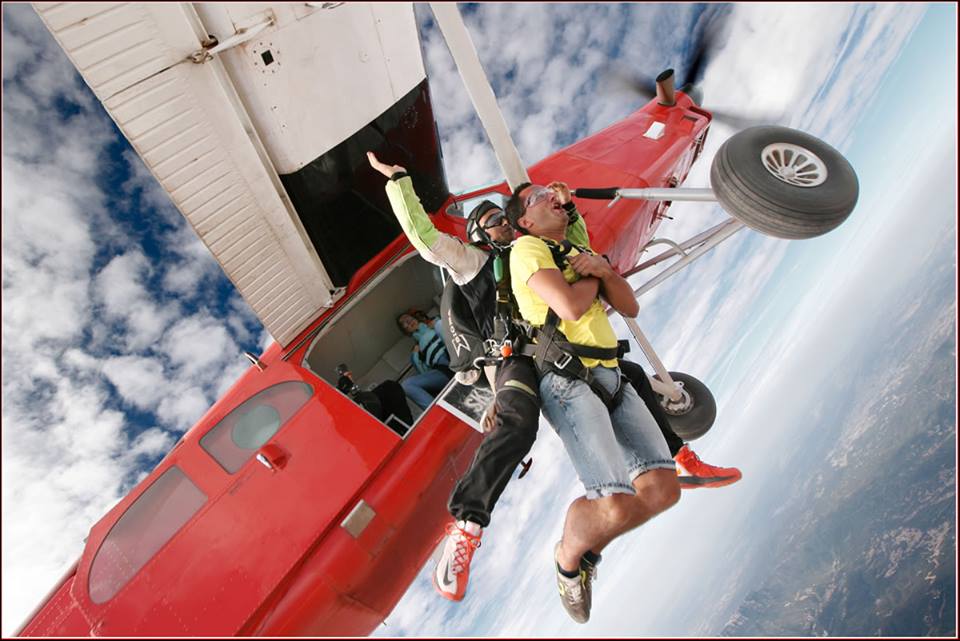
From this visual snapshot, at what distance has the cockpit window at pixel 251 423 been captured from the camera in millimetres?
3555

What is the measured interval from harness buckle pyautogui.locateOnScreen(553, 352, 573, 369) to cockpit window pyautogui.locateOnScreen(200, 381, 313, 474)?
2374 millimetres

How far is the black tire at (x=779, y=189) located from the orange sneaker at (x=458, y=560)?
2829mm

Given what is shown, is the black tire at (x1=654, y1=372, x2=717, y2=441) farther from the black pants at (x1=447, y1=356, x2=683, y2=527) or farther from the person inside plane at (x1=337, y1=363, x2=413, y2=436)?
the person inside plane at (x1=337, y1=363, x2=413, y2=436)

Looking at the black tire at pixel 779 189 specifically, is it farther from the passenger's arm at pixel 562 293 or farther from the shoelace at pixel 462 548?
the shoelace at pixel 462 548

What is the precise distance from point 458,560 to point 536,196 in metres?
2.45

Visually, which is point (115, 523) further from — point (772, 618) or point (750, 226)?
point (772, 618)

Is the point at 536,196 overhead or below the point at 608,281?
overhead

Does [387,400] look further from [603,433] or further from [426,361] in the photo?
[603,433]

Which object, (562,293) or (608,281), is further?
(608,281)

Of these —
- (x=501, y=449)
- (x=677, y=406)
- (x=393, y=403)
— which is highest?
(x=501, y=449)

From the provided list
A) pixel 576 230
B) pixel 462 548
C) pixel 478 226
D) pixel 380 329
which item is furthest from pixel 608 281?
pixel 380 329

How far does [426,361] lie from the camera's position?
5148mm

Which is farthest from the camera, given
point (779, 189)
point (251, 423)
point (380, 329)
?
point (380, 329)

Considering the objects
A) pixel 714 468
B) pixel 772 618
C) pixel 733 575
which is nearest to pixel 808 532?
pixel 772 618
